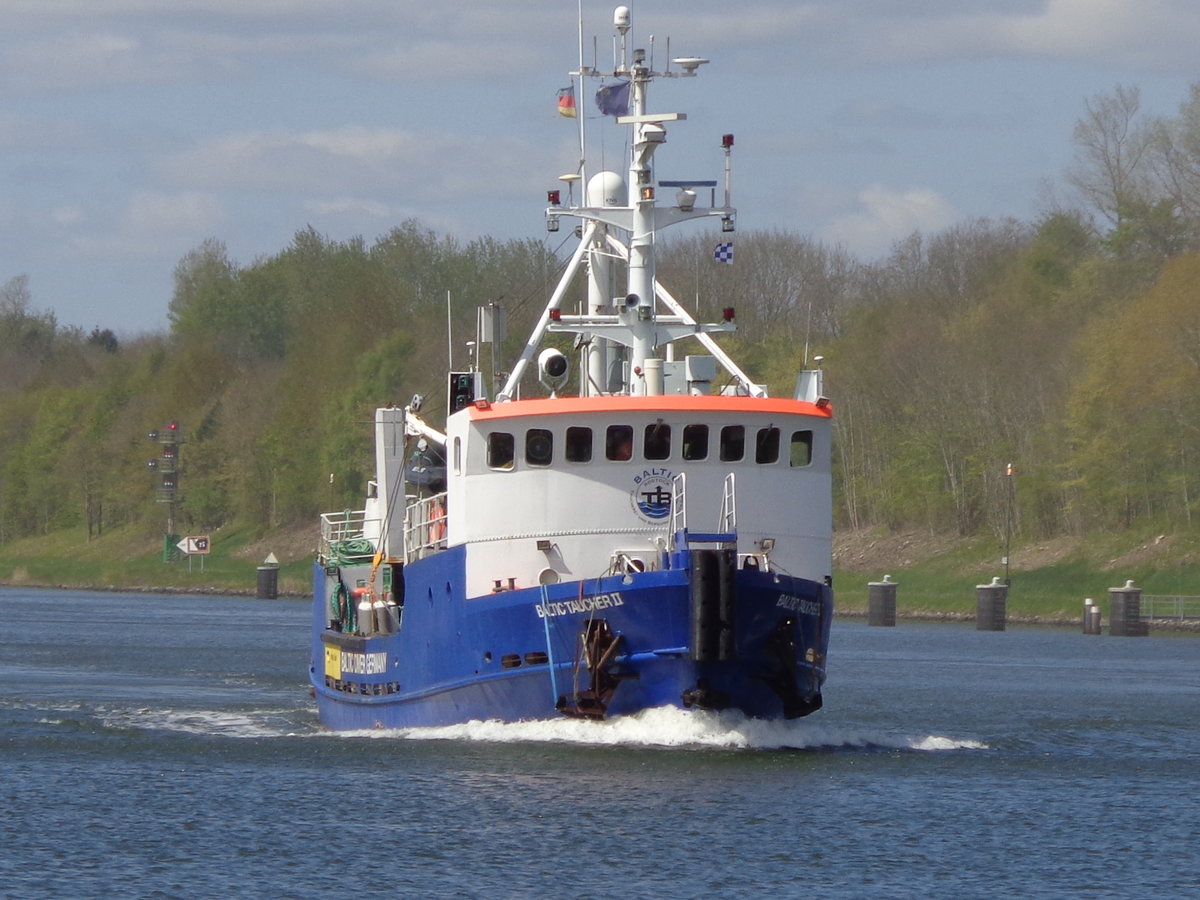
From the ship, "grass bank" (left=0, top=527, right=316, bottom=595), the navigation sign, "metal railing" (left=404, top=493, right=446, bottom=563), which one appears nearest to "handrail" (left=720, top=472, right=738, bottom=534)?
the ship

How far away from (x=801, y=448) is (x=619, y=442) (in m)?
2.60

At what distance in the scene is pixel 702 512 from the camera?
2872cm

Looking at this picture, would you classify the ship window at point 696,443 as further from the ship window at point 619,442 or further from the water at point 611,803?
the water at point 611,803

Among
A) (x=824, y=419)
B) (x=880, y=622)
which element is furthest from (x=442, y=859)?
(x=880, y=622)

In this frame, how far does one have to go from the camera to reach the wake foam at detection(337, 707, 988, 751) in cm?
2709

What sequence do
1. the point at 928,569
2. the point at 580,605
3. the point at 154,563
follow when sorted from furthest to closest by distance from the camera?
the point at 154,563 → the point at 928,569 → the point at 580,605

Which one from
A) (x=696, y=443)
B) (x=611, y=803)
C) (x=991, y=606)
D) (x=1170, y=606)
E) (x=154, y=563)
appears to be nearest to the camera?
(x=611, y=803)

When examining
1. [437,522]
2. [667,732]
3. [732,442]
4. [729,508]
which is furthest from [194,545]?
[667,732]

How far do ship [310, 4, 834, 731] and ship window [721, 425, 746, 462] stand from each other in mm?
30

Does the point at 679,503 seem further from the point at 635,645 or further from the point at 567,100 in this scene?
the point at 567,100

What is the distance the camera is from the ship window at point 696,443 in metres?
28.7

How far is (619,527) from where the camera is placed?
93.1 ft

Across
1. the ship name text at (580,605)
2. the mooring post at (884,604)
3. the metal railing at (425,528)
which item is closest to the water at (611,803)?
the ship name text at (580,605)

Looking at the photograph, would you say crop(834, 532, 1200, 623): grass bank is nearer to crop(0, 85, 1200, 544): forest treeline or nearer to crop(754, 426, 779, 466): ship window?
crop(0, 85, 1200, 544): forest treeline
